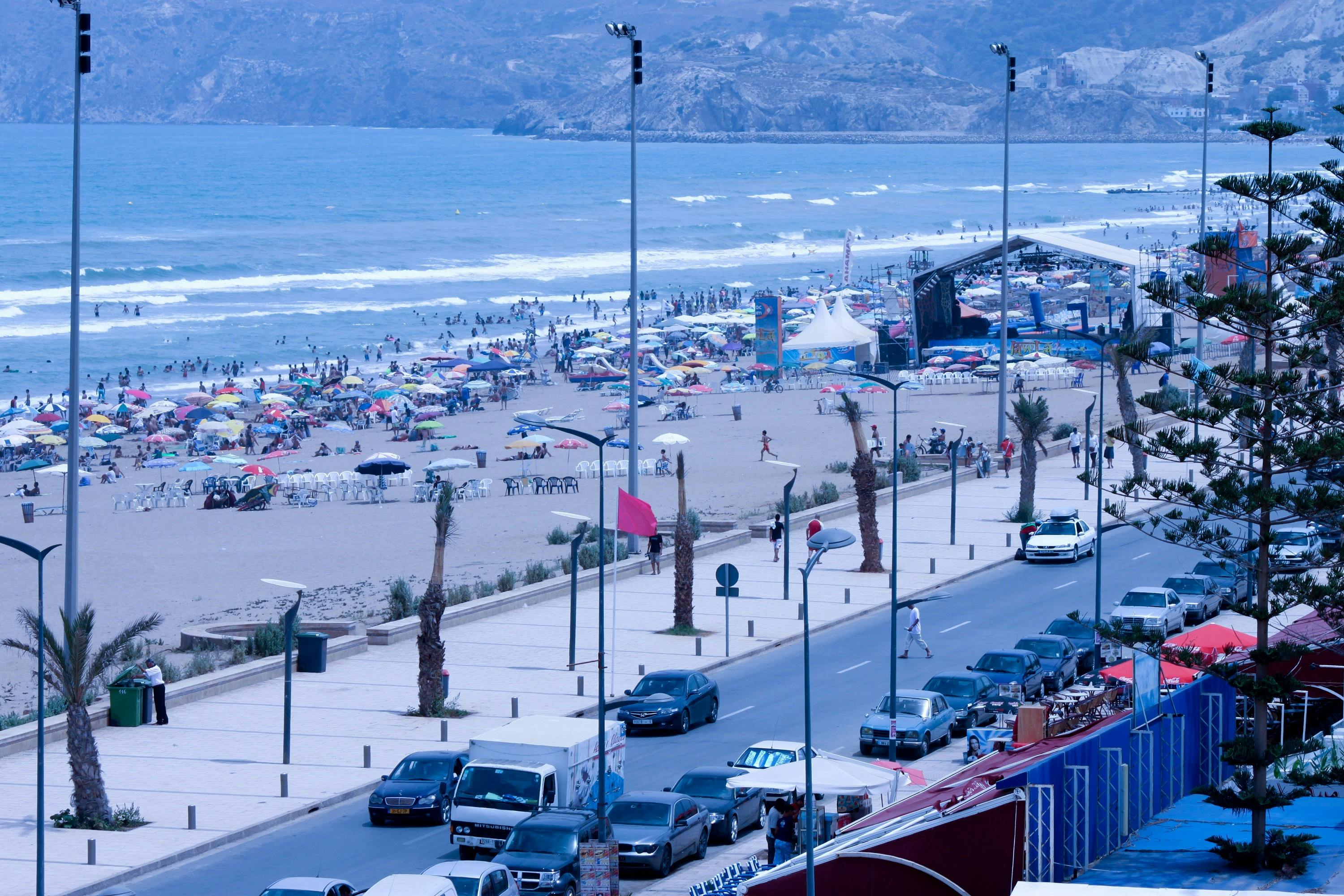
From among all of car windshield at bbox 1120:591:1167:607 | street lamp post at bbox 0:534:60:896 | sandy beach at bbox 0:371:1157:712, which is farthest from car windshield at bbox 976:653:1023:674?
street lamp post at bbox 0:534:60:896

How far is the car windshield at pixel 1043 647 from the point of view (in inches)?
1100

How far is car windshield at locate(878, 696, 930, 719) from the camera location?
24.2m

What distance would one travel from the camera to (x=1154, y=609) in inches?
1203

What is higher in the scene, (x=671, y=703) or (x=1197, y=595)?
(x=1197, y=595)

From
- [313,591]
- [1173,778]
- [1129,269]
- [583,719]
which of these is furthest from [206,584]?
[1129,269]

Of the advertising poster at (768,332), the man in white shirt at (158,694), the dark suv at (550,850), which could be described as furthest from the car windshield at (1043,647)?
the advertising poster at (768,332)

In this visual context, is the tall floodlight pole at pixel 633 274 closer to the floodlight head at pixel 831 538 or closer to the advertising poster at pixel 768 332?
the floodlight head at pixel 831 538

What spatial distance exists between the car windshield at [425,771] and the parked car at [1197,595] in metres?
15.4

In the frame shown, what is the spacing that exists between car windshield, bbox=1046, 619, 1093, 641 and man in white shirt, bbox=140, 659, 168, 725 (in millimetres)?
14400

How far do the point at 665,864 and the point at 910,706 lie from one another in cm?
617

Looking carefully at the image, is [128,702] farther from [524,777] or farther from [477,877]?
[477,877]

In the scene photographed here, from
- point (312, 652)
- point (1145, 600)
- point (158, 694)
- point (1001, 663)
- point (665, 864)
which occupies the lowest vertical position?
point (665, 864)

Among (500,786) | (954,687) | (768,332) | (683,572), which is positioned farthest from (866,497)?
(768,332)

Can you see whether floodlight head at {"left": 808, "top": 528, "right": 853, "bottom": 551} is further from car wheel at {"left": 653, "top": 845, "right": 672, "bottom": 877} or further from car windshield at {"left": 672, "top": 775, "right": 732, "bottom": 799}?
car wheel at {"left": 653, "top": 845, "right": 672, "bottom": 877}
